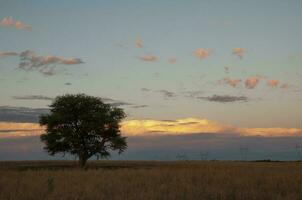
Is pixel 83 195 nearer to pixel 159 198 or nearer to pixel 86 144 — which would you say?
pixel 159 198

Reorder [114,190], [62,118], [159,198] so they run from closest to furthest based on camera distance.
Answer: [159,198] < [114,190] < [62,118]

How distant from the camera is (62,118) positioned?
62.6 m

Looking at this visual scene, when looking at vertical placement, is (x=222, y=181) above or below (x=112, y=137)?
below

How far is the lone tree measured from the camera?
6334cm

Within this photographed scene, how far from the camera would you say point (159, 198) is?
15352mm

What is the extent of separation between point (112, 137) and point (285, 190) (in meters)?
48.9

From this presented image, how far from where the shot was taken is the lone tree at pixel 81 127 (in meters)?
63.3

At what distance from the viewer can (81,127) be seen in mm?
63531

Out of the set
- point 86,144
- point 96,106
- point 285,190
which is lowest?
point 285,190

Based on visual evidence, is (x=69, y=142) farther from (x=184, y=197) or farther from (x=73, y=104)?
(x=184, y=197)

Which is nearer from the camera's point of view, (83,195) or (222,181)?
(83,195)

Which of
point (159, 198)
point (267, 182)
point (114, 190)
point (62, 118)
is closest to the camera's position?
point (159, 198)

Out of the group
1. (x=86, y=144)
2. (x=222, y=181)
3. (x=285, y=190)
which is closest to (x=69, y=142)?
(x=86, y=144)

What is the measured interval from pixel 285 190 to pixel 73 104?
48.2 m
